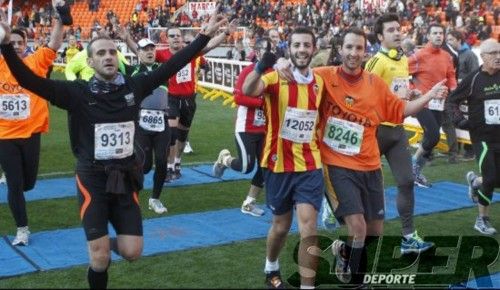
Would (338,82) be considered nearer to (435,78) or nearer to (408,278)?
(408,278)

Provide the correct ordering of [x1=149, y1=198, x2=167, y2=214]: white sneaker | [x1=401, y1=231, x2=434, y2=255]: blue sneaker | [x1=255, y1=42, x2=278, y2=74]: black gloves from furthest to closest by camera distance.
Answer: [x1=149, y1=198, x2=167, y2=214]: white sneaker
[x1=401, y1=231, x2=434, y2=255]: blue sneaker
[x1=255, y1=42, x2=278, y2=74]: black gloves

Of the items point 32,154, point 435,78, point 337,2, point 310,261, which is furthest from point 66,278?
point 337,2

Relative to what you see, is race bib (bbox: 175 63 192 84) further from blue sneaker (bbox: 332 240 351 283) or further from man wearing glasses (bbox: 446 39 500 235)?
blue sneaker (bbox: 332 240 351 283)

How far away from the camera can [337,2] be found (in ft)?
91.3

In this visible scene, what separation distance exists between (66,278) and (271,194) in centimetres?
190

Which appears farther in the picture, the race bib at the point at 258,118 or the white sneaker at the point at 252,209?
the white sneaker at the point at 252,209

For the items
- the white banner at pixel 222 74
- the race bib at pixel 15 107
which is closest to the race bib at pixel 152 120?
the race bib at pixel 15 107

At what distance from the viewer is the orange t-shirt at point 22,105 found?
6523mm

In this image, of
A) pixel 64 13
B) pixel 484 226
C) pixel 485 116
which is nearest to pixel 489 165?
pixel 485 116

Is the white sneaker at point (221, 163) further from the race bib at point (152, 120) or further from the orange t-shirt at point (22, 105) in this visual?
the orange t-shirt at point (22, 105)

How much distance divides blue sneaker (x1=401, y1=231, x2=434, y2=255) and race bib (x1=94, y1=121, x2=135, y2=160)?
2.86 m

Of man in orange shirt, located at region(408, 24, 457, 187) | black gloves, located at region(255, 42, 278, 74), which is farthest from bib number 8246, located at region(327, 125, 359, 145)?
man in orange shirt, located at region(408, 24, 457, 187)

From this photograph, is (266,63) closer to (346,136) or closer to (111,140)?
(346,136)

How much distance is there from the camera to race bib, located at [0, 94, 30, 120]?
21.7ft
